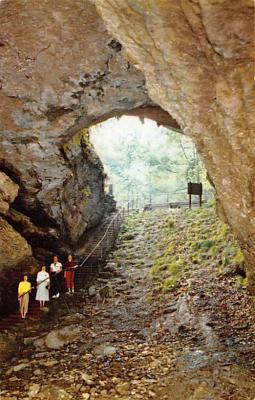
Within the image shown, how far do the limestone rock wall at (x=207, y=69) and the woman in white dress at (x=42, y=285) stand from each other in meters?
6.04

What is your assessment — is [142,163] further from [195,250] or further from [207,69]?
[207,69]

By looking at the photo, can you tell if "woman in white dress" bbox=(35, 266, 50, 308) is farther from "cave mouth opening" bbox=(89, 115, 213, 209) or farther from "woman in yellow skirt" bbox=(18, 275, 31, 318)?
"cave mouth opening" bbox=(89, 115, 213, 209)

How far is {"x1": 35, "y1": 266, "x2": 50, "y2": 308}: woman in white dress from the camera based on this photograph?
1055 centimetres

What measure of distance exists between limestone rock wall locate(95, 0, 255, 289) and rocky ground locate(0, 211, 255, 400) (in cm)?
269

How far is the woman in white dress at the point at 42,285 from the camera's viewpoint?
10555 mm

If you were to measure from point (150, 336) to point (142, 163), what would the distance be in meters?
28.7

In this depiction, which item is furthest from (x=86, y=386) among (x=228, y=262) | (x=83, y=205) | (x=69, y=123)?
(x=83, y=205)

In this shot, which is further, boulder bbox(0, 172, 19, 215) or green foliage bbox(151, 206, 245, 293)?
green foliage bbox(151, 206, 245, 293)

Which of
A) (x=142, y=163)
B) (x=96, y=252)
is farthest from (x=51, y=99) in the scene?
(x=142, y=163)

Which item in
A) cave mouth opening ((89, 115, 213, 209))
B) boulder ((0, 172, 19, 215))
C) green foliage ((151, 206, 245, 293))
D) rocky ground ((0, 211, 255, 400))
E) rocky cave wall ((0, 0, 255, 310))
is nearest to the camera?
rocky cave wall ((0, 0, 255, 310))

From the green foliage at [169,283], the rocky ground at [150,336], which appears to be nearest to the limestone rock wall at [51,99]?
the rocky ground at [150,336]

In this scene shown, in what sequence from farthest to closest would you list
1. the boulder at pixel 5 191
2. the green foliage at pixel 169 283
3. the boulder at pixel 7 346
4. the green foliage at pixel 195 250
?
1. the green foliage at pixel 195 250
2. the green foliage at pixel 169 283
3. the boulder at pixel 5 191
4. the boulder at pixel 7 346

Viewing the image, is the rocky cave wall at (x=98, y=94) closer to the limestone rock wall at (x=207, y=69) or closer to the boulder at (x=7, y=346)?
the limestone rock wall at (x=207, y=69)

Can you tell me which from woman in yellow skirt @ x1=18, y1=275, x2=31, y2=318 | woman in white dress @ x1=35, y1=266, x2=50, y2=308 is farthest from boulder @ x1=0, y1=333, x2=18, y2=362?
woman in white dress @ x1=35, y1=266, x2=50, y2=308
